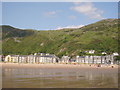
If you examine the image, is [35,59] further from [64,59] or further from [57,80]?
[57,80]

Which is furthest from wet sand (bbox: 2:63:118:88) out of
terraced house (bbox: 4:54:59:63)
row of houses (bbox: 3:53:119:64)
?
terraced house (bbox: 4:54:59:63)

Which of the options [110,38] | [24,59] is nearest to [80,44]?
[110,38]

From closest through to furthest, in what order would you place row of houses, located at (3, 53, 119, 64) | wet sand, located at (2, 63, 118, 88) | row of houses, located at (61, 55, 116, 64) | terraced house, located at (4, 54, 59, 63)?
wet sand, located at (2, 63, 118, 88)
row of houses, located at (61, 55, 116, 64)
row of houses, located at (3, 53, 119, 64)
terraced house, located at (4, 54, 59, 63)

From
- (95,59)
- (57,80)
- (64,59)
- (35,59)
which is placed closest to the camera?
(57,80)

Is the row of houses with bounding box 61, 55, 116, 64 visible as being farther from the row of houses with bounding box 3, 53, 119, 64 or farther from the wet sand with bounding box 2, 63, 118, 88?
the wet sand with bounding box 2, 63, 118, 88

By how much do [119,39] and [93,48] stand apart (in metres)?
31.9

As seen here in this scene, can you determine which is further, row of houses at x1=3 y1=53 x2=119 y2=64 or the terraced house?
the terraced house

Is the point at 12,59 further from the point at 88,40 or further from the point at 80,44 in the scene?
the point at 88,40

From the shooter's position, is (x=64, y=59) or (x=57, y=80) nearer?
(x=57, y=80)

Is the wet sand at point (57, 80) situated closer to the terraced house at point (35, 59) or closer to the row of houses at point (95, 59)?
the row of houses at point (95, 59)

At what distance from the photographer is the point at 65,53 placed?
558 feet

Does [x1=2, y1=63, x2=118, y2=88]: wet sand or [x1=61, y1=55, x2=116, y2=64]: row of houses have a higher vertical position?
[x1=2, y1=63, x2=118, y2=88]: wet sand

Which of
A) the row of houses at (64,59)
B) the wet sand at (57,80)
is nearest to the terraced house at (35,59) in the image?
the row of houses at (64,59)

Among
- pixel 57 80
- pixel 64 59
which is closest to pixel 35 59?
pixel 64 59
